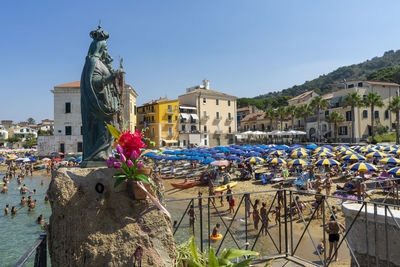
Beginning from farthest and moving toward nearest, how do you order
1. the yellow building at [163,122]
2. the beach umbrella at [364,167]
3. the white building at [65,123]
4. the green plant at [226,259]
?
1. the yellow building at [163,122]
2. the white building at [65,123]
3. the beach umbrella at [364,167]
4. the green plant at [226,259]

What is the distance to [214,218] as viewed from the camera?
16.3m

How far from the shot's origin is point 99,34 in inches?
279

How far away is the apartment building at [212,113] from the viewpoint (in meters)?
59.6

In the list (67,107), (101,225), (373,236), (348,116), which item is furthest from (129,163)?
(348,116)

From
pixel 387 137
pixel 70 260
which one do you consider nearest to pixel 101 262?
pixel 70 260

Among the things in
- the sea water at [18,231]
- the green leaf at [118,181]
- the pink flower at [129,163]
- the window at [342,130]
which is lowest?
the sea water at [18,231]

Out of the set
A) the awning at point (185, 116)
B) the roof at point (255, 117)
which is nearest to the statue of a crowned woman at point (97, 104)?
the awning at point (185, 116)

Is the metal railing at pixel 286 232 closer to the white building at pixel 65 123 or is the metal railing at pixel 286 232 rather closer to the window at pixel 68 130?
the white building at pixel 65 123

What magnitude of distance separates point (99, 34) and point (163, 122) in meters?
47.9

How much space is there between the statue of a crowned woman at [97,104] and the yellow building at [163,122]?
47.0m

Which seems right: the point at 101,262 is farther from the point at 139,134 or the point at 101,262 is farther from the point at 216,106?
the point at 216,106

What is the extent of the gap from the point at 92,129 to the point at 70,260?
12.9ft

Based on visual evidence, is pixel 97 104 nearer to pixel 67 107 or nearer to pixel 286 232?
pixel 286 232

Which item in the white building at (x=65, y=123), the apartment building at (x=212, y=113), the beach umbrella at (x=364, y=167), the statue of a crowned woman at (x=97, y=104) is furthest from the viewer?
the apartment building at (x=212, y=113)
